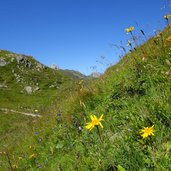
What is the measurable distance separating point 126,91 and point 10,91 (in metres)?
58.2

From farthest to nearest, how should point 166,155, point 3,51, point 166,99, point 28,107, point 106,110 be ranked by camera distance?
point 3,51
point 28,107
point 106,110
point 166,99
point 166,155

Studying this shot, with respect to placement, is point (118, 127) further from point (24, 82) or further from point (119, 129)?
point (24, 82)

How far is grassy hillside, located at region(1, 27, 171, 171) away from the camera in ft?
13.3

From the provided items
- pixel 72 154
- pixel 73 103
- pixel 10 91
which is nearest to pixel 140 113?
pixel 72 154

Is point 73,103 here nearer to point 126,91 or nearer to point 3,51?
point 126,91

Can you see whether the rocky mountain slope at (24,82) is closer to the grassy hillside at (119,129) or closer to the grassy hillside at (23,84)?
the grassy hillside at (23,84)

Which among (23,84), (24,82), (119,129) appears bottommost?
(119,129)

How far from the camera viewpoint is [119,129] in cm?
589

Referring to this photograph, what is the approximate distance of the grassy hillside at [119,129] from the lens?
406 cm

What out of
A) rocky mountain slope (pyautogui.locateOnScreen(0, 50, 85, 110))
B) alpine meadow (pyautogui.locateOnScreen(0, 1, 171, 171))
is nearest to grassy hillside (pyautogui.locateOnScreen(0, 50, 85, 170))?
rocky mountain slope (pyautogui.locateOnScreen(0, 50, 85, 110))

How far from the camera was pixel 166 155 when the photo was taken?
11.8 feet

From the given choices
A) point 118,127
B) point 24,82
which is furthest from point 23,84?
point 118,127

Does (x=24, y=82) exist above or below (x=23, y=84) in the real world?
above

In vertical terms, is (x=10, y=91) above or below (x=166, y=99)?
above
